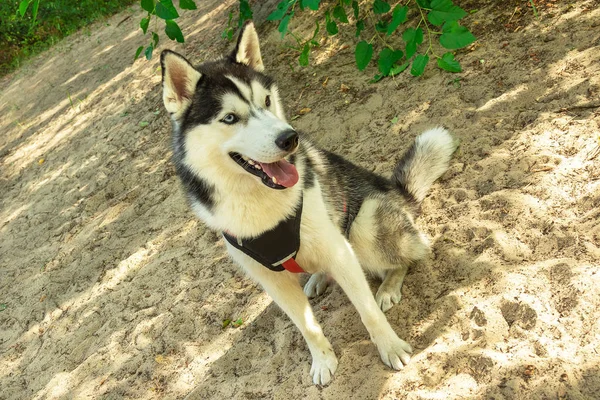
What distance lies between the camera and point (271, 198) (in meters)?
2.50

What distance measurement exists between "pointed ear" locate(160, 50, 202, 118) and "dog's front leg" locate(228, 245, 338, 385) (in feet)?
2.80

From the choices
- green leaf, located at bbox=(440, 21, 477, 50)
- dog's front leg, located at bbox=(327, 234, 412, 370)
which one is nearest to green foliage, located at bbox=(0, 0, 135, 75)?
green leaf, located at bbox=(440, 21, 477, 50)

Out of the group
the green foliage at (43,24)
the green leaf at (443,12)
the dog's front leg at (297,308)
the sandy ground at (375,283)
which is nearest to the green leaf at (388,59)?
the green leaf at (443,12)

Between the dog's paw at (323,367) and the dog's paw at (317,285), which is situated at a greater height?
the dog's paw at (323,367)

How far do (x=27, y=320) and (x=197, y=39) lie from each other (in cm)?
509

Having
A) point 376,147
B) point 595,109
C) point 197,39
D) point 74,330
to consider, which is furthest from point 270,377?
point 197,39

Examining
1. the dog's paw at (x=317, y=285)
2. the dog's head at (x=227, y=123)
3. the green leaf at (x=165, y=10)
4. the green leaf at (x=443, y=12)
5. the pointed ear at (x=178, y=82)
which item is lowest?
the dog's paw at (x=317, y=285)

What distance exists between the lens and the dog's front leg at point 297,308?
2.70m

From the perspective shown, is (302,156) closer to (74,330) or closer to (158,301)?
(158,301)

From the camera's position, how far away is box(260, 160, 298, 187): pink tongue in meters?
2.38

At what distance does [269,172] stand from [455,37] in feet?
4.39

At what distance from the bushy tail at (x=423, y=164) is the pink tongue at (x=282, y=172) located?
1212mm

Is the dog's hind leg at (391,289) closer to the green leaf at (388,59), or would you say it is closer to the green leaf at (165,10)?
the green leaf at (388,59)

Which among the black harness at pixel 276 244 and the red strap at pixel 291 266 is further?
the red strap at pixel 291 266
